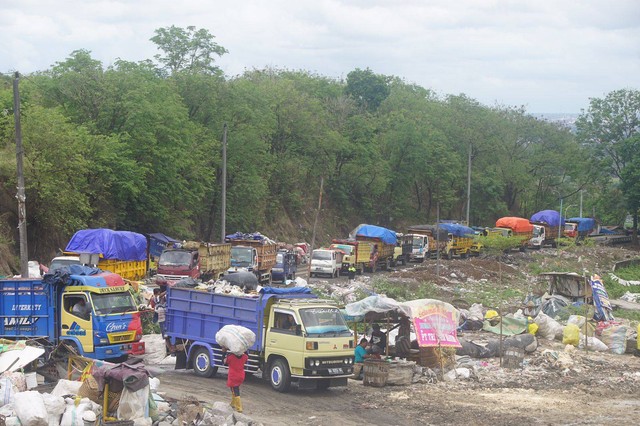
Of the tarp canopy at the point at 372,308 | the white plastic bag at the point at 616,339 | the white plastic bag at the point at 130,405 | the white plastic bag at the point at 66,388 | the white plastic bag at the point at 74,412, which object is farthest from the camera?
the white plastic bag at the point at 616,339

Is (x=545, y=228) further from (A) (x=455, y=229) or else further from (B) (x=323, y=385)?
(B) (x=323, y=385)

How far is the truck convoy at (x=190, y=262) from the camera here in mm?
36594

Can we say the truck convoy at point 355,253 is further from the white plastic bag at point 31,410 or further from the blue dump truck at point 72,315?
the white plastic bag at point 31,410

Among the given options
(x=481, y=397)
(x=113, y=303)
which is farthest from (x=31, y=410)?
(x=481, y=397)

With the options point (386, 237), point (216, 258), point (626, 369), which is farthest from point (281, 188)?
point (626, 369)

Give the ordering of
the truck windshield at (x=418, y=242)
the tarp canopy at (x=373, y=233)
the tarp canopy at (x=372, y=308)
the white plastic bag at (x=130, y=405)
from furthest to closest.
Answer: the truck windshield at (x=418, y=242)
the tarp canopy at (x=373, y=233)
the tarp canopy at (x=372, y=308)
the white plastic bag at (x=130, y=405)

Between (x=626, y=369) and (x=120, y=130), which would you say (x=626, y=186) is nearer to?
(x=120, y=130)

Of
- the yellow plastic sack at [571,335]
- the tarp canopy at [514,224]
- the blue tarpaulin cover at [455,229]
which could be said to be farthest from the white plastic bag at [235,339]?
the tarp canopy at [514,224]

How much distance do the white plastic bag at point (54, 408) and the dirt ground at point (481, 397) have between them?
352 cm

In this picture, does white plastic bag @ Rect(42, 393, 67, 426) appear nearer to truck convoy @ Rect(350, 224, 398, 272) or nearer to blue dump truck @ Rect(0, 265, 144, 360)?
blue dump truck @ Rect(0, 265, 144, 360)

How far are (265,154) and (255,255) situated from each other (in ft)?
69.9

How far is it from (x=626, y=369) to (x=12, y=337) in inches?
665

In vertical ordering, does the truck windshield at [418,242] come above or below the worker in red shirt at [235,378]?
below

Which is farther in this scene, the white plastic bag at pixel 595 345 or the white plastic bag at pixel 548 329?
the white plastic bag at pixel 548 329
